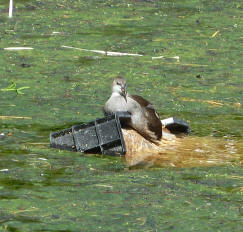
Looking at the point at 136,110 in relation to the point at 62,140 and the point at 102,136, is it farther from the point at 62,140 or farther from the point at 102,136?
the point at 62,140

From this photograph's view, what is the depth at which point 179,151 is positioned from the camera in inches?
398

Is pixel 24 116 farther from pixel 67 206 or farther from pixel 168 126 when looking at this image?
pixel 67 206

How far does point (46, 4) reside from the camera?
17.3m

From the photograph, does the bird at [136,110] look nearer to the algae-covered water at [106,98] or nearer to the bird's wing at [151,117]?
the bird's wing at [151,117]

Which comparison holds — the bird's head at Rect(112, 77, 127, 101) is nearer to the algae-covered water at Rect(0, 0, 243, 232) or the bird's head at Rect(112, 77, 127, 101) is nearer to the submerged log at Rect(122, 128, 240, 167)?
the submerged log at Rect(122, 128, 240, 167)

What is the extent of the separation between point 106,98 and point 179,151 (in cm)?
204

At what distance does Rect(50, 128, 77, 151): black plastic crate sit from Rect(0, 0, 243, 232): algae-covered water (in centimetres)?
12

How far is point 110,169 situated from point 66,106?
273 centimetres

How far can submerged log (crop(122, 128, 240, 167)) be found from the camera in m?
9.55

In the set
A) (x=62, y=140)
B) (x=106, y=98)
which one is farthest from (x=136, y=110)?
(x=106, y=98)

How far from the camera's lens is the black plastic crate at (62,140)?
31.3ft

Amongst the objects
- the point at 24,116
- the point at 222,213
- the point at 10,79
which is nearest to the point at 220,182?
the point at 222,213

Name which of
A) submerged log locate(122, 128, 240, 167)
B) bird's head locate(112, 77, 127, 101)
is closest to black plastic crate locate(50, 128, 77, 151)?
submerged log locate(122, 128, 240, 167)

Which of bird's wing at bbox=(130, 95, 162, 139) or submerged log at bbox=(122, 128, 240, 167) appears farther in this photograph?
bird's wing at bbox=(130, 95, 162, 139)
